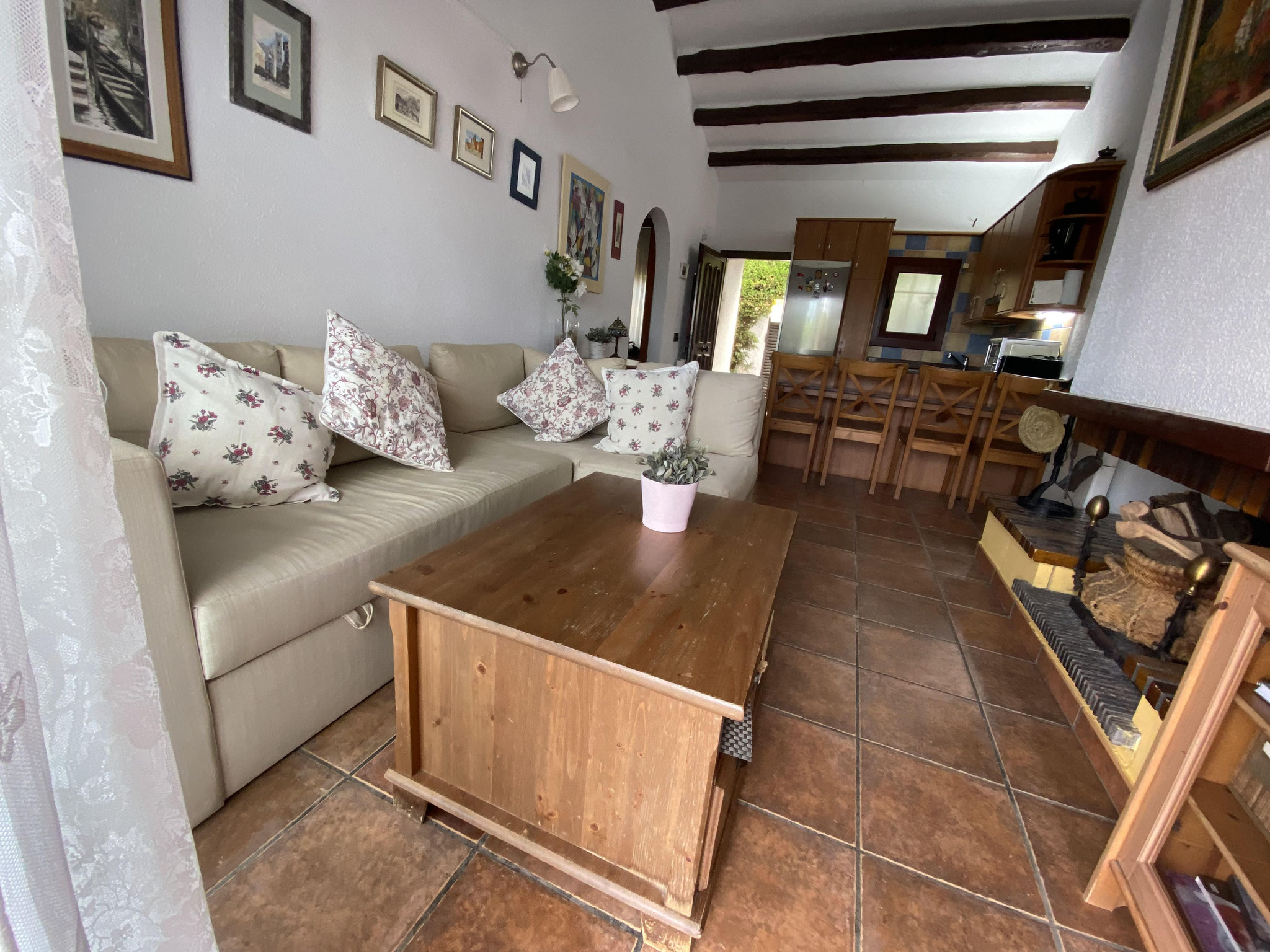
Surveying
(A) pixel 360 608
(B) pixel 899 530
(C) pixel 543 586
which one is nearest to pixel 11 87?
(C) pixel 543 586

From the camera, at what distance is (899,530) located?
2.90 metres

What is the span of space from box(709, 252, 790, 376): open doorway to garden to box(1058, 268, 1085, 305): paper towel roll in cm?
472

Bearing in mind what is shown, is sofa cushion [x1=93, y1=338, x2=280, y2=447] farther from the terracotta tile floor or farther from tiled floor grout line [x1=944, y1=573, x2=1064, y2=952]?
tiled floor grout line [x1=944, y1=573, x2=1064, y2=952]

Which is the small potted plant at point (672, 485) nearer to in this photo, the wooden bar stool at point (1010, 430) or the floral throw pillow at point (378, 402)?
the floral throw pillow at point (378, 402)

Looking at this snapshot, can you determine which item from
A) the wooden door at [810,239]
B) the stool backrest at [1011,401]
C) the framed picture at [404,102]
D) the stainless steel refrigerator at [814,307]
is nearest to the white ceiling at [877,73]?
the wooden door at [810,239]

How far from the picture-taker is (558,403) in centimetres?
238

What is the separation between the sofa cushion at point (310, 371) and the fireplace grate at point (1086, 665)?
7.01ft

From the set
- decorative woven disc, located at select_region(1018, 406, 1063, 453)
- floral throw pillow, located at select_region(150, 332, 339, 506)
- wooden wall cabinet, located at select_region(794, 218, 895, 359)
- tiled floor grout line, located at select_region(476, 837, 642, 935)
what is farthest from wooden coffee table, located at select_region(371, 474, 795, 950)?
wooden wall cabinet, located at select_region(794, 218, 895, 359)

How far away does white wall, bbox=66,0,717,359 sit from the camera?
1.39 metres

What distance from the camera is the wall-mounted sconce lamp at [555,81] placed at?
7.97 feet

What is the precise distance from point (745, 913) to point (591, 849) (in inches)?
11.5

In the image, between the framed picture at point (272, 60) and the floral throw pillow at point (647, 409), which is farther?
the floral throw pillow at point (647, 409)

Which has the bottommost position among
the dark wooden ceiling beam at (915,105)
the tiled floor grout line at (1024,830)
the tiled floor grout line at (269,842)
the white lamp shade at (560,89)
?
the tiled floor grout line at (269,842)

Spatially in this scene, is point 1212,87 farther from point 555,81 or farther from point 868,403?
point 555,81
